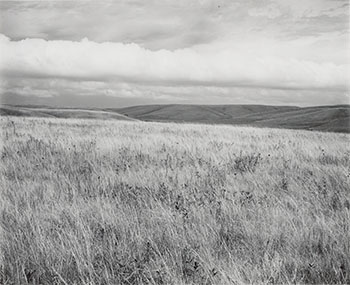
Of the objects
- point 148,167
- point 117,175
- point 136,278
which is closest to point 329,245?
point 136,278

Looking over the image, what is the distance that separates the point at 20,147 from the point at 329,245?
8.47m

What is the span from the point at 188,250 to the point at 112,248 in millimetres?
701

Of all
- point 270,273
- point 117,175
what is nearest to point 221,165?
point 117,175

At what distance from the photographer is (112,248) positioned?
3102 mm

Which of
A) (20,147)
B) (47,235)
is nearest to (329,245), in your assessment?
(47,235)

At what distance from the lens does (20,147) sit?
9430mm

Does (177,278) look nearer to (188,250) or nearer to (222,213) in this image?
(188,250)

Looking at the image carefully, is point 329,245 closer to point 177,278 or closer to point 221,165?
point 177,278

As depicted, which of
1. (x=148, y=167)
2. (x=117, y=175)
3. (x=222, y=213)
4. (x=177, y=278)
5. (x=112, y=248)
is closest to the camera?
(x=177, y=278)

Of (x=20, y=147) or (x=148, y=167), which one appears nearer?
(x=148, y=167)

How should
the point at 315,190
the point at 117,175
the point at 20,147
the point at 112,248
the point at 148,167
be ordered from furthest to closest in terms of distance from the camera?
the point at 20,147 → the point at 148,167 → the point at 117,175 → the point at 315,190 → the point at 112,248

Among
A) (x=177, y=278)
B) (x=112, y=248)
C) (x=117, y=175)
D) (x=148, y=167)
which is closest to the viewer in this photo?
(x=177, y=278)

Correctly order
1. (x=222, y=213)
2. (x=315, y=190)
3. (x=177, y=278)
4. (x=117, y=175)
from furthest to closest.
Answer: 1. (x=117, y=175)
2. (x=315, y=190)
3. (x=222, y=213)
4. (x=177, y=278)

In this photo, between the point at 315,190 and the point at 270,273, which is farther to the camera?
the point at 315,190
